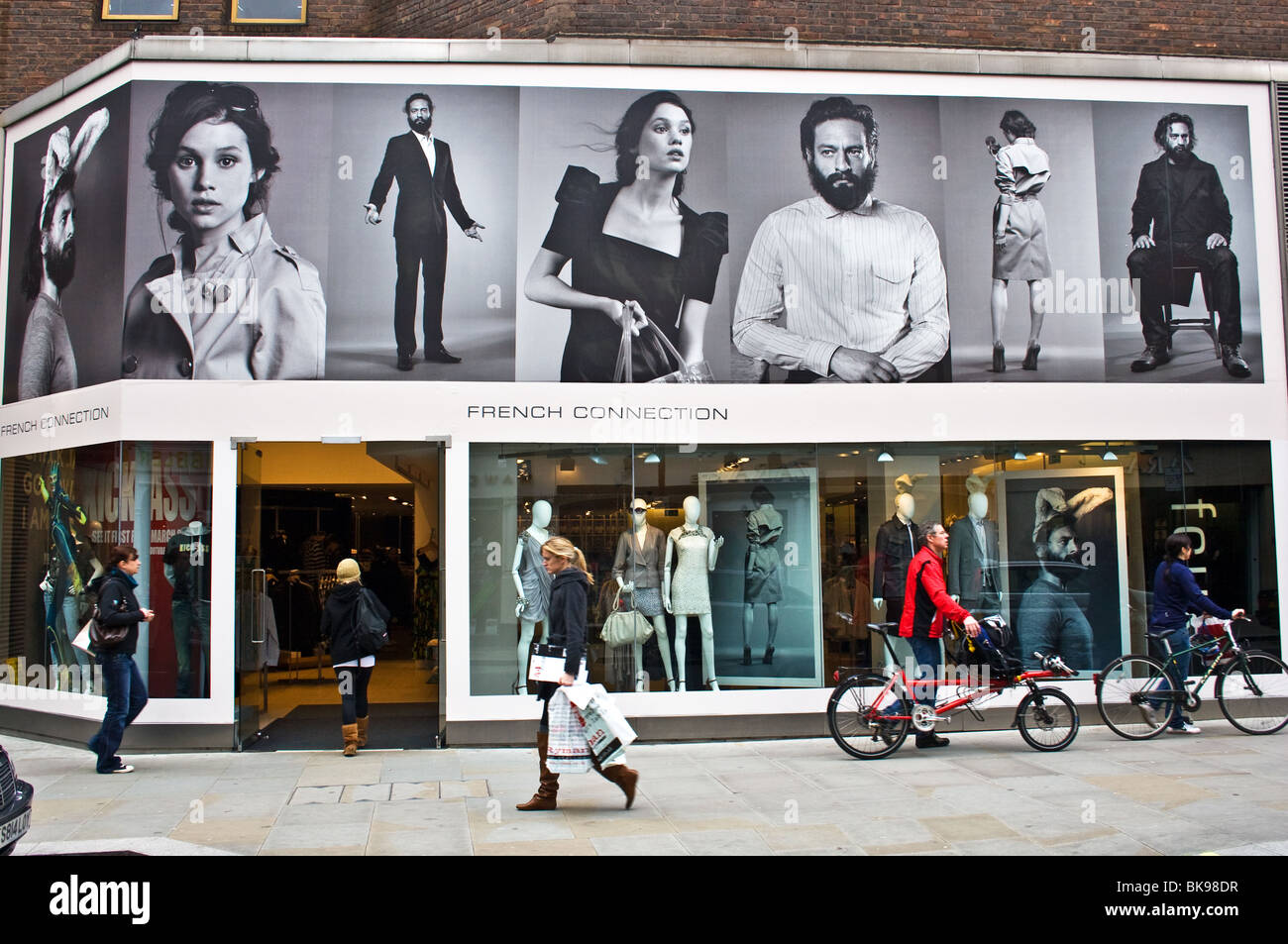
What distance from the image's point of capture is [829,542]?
11477mm

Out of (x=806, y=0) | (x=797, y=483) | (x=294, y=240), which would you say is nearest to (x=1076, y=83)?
(x=806, y=0)

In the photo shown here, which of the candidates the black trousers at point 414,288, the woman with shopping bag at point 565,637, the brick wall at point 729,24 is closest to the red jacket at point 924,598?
the woman with shopping bag at point 565,637

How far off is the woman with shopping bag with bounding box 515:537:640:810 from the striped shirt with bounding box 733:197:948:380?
411cm

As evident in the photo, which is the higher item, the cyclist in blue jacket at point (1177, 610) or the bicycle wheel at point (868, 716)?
the cyclist in blue jacket at point (1177, 610)

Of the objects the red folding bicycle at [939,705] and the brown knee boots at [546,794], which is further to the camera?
the red folding bicycle at [939,705]

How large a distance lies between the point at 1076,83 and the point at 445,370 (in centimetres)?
739

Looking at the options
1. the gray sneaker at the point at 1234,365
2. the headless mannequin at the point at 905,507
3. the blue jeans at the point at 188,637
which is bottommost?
the blue jeans at the point at 188,637

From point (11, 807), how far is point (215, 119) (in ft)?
25.2

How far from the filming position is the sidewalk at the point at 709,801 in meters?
6.82

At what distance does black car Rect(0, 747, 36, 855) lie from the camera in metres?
5.38

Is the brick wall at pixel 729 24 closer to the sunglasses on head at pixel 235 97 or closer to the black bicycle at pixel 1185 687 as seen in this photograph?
the sunglasses on head at pixel 235 97

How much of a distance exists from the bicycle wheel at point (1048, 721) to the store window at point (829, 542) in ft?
5.56

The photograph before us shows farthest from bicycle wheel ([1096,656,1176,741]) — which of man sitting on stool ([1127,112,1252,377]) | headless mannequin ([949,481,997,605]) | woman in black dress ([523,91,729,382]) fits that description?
woman in black dress ([523,91,729,382])

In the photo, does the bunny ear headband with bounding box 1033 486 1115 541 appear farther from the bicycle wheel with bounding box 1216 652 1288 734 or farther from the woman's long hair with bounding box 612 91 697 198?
the woman's long hair with bounding box 612 91 697 198
